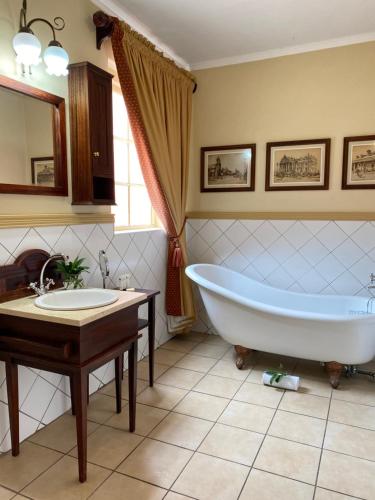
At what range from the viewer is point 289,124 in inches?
127

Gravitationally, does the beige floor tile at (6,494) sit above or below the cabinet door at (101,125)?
below

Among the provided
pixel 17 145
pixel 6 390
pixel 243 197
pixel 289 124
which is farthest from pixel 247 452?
pixel 289 124

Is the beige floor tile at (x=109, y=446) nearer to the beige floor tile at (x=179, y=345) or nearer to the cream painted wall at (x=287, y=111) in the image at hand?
the beige floor tile at (x=179, y=345)

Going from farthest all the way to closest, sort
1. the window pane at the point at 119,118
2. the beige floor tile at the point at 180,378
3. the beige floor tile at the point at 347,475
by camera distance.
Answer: the window pane at the point at 119,118, the beige floor tile at the point at 180,378, the beige floor tile at the point at 347,475

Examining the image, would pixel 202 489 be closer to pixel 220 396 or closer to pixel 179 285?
pixel 220 396

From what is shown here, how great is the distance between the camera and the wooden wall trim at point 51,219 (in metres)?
1.83

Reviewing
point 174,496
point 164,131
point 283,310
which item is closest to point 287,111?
point 164,131

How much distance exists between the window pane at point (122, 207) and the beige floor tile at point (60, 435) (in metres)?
1.46

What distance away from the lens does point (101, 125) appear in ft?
7.27

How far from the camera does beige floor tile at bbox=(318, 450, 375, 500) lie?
163 cm

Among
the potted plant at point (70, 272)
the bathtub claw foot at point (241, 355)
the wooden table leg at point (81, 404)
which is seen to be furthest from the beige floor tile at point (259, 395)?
the potted plant at point (70, 272)

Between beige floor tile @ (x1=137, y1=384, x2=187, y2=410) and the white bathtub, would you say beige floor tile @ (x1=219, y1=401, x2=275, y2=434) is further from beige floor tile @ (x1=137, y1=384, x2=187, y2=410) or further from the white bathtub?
the white bathtub

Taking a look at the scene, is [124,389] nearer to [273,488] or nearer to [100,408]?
[100,408]

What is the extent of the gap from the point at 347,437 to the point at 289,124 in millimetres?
2490
